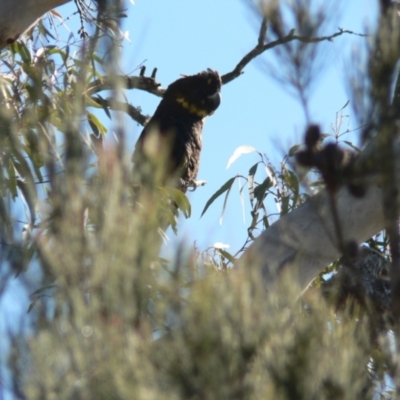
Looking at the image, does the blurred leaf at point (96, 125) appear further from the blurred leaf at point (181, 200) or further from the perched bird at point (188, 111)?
the perched bird at point (188, 111)

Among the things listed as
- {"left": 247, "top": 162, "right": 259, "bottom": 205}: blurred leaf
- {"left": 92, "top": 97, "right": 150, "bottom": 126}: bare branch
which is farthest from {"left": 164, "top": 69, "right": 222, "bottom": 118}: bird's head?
{"left": 247, "top": 162, "right": 259, "bottom": 205}: blurred leaf

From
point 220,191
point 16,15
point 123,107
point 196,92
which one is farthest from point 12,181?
point 196,92

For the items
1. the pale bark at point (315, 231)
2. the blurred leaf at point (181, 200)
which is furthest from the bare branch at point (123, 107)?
the pale bark at point (315, 231)

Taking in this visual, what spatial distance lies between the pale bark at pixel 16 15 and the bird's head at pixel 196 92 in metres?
2.02

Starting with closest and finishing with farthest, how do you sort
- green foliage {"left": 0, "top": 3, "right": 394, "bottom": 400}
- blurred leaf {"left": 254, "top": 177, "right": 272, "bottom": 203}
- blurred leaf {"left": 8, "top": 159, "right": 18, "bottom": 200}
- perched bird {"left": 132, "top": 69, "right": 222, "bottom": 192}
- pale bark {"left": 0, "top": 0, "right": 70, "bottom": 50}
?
green foliage {"left": 0, "top": 3, "right": 394, "bottom": 400} < pale bark {"left": 0, "top": 0, "right": 70, "bottom": 50} < blurred leaf {"left": 8, "top": 159, "right": 18, "bottom": 200} < blurred leaf {"left": 254, "top": 177, "right": 272, "bottom": 203} < perched bird {"left": 132, "top": 69, "right": 222, "bottom": 192}

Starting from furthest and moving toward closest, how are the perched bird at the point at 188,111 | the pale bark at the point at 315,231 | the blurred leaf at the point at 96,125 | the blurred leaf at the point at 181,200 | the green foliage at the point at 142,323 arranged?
the perched bird at the point at 188,111, the blurred leaf at the point at 96,125, the blurred leaf at the point at 181,200, the pale bark at the point at 315,231, the green foliage at the point at 142,323

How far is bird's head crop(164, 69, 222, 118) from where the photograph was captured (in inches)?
156

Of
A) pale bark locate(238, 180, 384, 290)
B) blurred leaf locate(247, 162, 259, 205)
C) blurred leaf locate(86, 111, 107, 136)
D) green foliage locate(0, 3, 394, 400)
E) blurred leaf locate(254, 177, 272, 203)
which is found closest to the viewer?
green foliage locate(0, 3, 394, 400)

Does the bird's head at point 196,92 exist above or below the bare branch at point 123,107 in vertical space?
above

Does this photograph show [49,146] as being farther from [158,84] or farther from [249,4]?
[158,84]

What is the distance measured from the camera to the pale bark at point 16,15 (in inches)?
73.6

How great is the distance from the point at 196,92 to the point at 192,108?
0.28ft

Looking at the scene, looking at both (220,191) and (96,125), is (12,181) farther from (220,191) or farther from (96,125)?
(220,191)

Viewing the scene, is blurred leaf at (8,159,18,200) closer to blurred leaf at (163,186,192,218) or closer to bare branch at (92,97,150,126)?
bare branch at (92,97,150,126)
